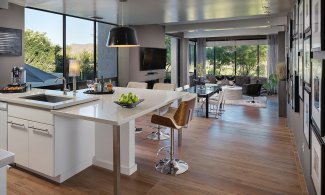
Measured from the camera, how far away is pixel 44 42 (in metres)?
5.77

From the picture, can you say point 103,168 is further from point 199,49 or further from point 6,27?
point 199,49

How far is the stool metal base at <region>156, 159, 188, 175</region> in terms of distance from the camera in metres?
3.43

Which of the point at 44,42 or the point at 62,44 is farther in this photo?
the point at 62,44

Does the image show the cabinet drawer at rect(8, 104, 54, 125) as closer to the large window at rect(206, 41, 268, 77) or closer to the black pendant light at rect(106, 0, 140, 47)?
the black pendant light at rect(106, 0, 140, 47)

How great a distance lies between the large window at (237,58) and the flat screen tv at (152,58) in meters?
4.72

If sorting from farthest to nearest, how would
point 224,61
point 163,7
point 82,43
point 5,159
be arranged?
point 224,61, point 82,43, point 163,7, point 5,159

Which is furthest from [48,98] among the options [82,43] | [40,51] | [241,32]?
[241,32]

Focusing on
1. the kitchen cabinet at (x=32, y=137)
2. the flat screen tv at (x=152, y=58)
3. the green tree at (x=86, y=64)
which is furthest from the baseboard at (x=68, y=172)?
the flat screen tv at (x=152, y=58)

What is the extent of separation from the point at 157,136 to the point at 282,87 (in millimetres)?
3625

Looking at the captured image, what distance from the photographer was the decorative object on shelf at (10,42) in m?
4.58

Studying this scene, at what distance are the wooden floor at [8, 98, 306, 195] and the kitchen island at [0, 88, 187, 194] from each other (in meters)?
0.17

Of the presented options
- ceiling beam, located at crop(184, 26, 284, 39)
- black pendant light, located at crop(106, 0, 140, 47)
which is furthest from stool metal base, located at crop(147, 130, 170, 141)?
ceiling beam, located at crop(184, 26, 284, 39)

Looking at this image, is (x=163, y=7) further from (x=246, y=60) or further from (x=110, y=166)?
(x=246, y=60)

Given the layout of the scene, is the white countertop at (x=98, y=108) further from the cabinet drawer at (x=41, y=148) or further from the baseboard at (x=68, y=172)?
the baseboard at (x=68, y=172)
